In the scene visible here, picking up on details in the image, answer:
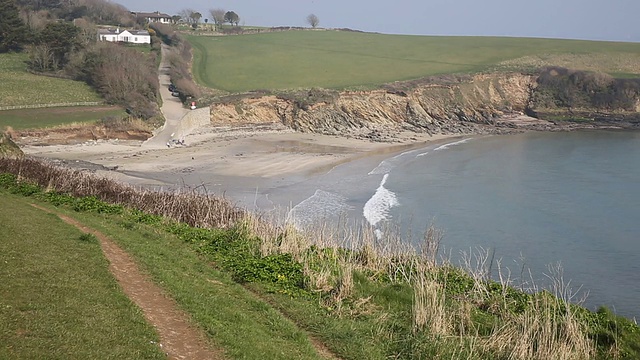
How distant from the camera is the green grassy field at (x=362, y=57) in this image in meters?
74.6

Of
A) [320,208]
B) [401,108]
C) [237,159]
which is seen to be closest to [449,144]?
[401,108]

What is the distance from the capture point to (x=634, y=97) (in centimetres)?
7494

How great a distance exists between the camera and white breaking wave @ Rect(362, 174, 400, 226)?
88.7 feet

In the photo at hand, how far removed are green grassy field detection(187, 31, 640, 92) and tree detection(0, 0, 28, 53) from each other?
Result: 19326 millimetres

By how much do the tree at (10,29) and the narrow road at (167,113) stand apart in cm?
1471

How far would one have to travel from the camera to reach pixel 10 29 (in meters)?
60.3

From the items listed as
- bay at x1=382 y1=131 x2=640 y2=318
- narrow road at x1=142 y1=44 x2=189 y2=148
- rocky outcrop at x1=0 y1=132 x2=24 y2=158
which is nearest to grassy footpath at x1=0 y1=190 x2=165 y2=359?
bay at x1=382 y1=131 x2=640 y2=318

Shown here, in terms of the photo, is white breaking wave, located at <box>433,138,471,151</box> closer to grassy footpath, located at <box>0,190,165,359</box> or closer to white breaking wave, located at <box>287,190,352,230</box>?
white breaking wave, located at <box>287,190,352,230</box>

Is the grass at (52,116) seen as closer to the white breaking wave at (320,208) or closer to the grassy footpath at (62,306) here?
the white breaking wave at (320,208)

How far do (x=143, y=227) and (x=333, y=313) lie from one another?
6.83m

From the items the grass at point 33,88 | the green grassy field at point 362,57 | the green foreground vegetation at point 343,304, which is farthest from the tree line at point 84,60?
the green foreground vegetation at point 343,304

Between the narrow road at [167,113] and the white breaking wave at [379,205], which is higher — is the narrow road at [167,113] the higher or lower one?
the higher one

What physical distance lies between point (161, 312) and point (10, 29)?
6165 cm

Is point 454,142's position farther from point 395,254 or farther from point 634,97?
point 395,254
